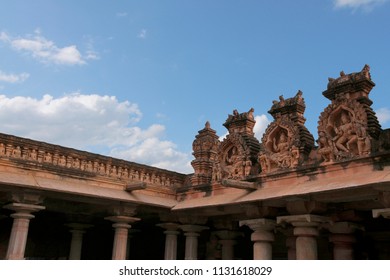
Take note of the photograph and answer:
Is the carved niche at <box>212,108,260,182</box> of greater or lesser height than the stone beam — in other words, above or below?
above

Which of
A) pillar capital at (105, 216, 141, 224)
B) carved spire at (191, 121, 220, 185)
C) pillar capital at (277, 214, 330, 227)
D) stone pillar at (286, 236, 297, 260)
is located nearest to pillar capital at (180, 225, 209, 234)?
carved spire at (191, 121, 220, 185)

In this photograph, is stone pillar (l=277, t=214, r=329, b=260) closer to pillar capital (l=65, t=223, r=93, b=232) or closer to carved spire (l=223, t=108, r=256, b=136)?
carved spire (l=223, t=108, r=256, b=136)

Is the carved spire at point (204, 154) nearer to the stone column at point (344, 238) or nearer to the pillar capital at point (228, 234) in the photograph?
the pillar capital at point (228, 234)

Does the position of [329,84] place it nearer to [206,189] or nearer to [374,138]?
[374,138]

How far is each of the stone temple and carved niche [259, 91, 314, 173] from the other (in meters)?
0.03

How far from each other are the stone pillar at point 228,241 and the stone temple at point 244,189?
0.03m

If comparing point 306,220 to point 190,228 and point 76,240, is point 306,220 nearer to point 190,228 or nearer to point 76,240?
point 190,228

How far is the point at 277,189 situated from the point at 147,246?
8.25 metres

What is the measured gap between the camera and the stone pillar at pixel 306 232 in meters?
9.85

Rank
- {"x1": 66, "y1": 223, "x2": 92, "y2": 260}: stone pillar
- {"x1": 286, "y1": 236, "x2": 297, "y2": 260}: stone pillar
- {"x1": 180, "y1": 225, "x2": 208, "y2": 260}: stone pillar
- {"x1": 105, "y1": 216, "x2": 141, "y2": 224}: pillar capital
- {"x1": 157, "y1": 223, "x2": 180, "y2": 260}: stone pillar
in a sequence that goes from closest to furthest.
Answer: {"x1": 286, "y1": 236, "x2": 297, "y2": 260}: stone pillar, {"x1": 105, "y1": 216, "x2": 141, "y2": 224}: pillar capital, {"x1": 180, "y1": 225, "x2": 208, "y2": 260}: stone pillar, {"x1": 157, "y1": 223, "x2": 180, "y2": 260}: stone pillar, {"x1": 66, "y1": 223, "x2": 92, "y2": 260}: stone pillar

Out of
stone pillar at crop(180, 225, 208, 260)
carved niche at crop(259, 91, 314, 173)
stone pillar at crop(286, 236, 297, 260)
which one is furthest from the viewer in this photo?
stone pillar at crop(180, 225, 208, 260)

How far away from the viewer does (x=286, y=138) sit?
11.4 metres

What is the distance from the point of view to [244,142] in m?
12.5

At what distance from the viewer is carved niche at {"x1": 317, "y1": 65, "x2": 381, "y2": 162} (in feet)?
31.3
